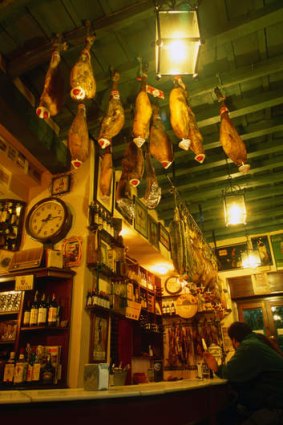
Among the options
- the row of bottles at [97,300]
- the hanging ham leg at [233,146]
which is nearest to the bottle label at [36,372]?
the row of bottles at [97,300]

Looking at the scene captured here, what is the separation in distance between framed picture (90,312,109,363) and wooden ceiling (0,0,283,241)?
2097mm

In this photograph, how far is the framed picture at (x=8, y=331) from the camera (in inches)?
153

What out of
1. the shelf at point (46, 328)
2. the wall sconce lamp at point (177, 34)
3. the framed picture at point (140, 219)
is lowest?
the shelf at point (46, 328)

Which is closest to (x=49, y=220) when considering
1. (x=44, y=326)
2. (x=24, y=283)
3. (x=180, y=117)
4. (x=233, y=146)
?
(x=24, y=283)

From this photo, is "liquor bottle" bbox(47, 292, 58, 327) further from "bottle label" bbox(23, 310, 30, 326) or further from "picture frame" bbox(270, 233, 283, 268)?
"picture frame" bbox(270, 233, 283, 268)

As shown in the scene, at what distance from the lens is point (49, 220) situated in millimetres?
4344

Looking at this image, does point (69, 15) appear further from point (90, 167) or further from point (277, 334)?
point (277, 334)

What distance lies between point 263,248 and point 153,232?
3.35 metres

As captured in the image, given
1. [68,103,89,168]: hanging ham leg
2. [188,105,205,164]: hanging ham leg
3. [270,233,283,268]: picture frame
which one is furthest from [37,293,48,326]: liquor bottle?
[270,233,283,268]: picture frame

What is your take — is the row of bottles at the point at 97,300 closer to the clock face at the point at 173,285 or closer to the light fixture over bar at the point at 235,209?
the light fixture over bar at the point at 235,209

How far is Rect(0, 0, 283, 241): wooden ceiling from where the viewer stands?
9.74 feet

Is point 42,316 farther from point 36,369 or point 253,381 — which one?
point 253,381

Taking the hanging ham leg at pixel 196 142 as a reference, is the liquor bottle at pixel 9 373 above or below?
below

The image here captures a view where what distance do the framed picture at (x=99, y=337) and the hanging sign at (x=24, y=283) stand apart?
0.83 m
